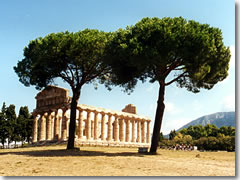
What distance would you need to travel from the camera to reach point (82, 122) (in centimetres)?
5638

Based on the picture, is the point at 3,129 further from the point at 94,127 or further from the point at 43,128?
the point at 94,127

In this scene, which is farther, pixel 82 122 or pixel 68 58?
pixel 82 122

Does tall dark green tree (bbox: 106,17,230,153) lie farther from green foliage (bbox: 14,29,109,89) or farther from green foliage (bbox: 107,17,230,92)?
green foliage (bbox: 14,29,109,89)

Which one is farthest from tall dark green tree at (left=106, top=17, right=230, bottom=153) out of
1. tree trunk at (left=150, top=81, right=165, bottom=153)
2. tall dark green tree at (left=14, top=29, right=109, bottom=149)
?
tall dark green tree at (left=14, top=29, right=109, bottom=149)

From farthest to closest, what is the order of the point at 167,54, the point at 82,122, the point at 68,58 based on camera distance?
1. the point at 82,122
2. the point at 68,58
3. the point at 167,54

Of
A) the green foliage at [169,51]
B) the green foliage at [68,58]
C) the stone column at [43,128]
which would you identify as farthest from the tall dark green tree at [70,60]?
the stone column at [43,128]

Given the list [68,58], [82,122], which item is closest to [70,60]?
[68,58]

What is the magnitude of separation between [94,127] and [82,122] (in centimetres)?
469

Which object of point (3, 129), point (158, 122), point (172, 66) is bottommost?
point (3, 129)

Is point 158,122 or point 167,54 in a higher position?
point 167,54

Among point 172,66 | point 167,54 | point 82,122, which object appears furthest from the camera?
point 82,122

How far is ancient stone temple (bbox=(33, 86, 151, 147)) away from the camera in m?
54.7

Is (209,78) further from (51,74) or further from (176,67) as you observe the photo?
(51,74)

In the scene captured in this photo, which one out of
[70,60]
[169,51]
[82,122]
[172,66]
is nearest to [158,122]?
[172,66]
